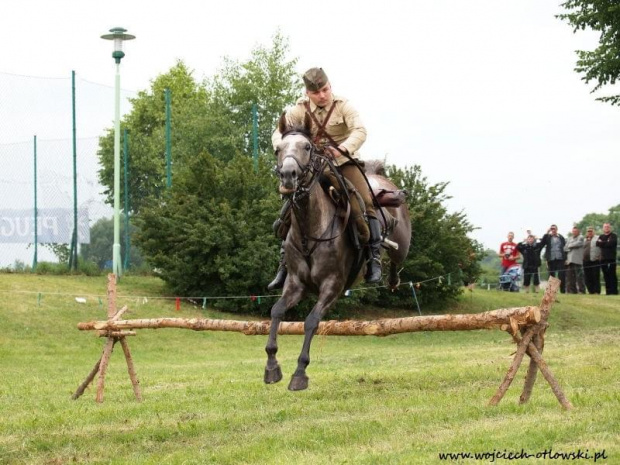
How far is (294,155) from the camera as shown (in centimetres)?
1021

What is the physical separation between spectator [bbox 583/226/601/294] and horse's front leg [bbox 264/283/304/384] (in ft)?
78.7

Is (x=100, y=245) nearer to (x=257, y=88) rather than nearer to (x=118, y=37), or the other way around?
(x=118, y=37)

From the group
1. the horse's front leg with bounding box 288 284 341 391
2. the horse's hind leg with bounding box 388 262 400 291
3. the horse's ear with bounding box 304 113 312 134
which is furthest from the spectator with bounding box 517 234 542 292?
the horse's ear with bounding box 304 113 312 134

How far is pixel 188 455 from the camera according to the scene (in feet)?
30.9

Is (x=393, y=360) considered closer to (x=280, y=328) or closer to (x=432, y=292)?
(x=280, y=328)

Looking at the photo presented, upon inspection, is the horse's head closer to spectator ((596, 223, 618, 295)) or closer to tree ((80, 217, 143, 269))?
tree ((80, 217, 143, 269))

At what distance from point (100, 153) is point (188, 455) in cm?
2578

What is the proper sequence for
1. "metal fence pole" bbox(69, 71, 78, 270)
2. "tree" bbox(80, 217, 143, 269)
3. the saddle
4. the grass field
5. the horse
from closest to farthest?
the grass field, the horse, the saddle, "metal fence pole" bbox(69, 71, 78, 270), "tree" bbox(80, 217, 143, 269)

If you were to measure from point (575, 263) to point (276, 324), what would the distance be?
26224mm

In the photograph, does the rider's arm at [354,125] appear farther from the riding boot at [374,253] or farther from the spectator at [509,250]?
the spectator at [509,250]

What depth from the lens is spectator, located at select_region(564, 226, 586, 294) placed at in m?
34.5

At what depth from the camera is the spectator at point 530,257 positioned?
114 ft

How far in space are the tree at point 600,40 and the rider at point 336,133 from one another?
1525 cm

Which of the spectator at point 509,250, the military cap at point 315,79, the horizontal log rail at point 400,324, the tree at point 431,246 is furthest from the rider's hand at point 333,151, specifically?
the spectator at point 509,250
